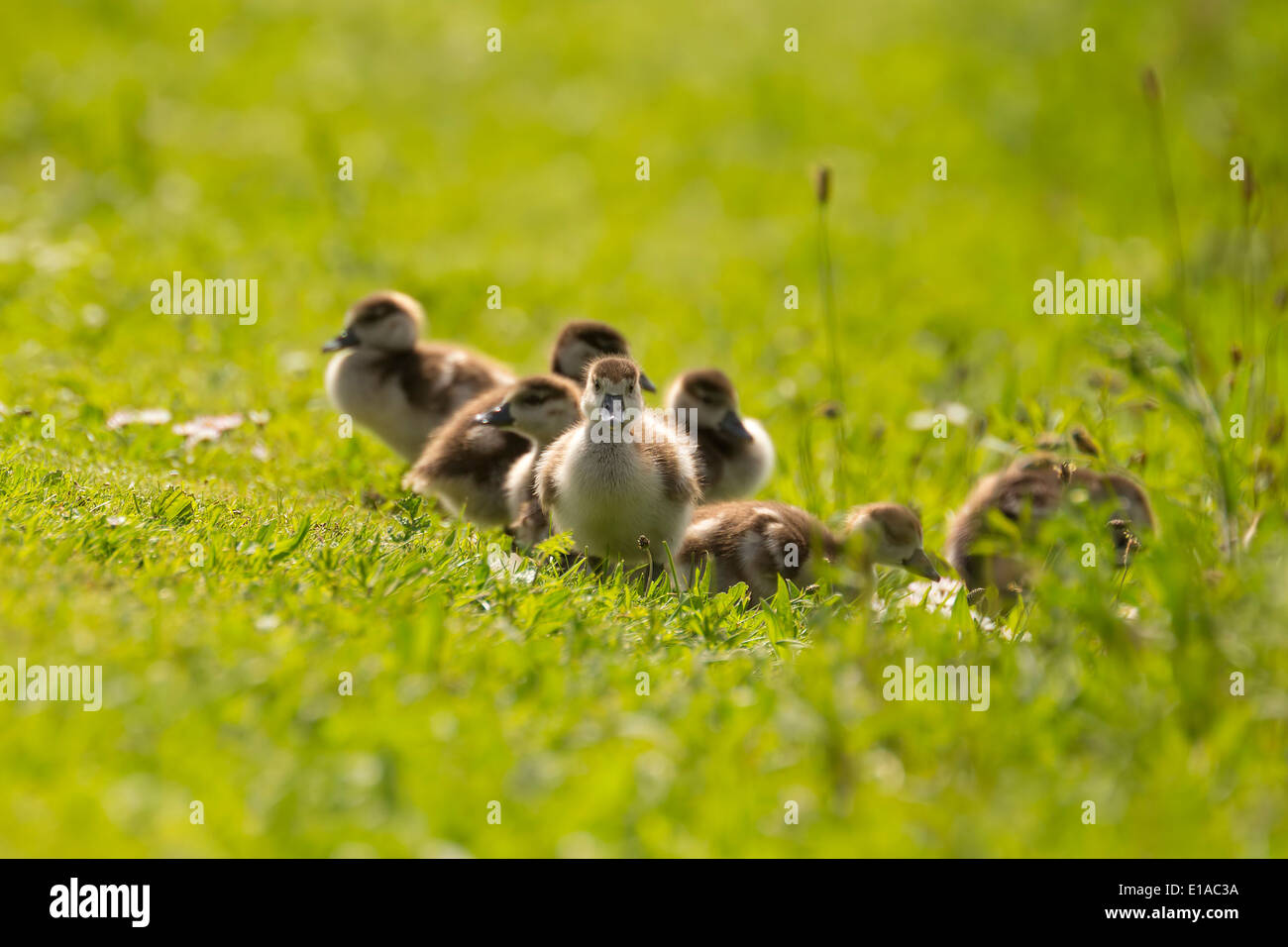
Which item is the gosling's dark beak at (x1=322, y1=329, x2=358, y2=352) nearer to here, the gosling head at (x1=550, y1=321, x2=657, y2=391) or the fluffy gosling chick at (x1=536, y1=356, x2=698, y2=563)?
the gosling head at (x1=550, y1=321, x2=657, y2=391)

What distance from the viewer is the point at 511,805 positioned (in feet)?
12.8

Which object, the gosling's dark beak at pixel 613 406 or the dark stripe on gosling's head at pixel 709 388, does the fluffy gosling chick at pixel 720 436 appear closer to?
the dark stripe on gosling's head at pixel 709 388

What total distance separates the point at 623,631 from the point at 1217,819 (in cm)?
223

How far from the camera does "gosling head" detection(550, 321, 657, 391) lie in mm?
7867

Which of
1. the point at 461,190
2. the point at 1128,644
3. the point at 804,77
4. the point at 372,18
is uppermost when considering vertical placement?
the point at 372,18

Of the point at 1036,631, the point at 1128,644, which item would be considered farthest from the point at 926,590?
the point at 1128,644

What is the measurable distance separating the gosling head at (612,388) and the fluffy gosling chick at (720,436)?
1190mm

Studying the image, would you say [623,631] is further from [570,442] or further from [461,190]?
[461,190]

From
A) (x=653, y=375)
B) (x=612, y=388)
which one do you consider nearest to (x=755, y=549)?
(x=612, y=388)

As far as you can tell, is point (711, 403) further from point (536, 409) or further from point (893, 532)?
point (893, 532)

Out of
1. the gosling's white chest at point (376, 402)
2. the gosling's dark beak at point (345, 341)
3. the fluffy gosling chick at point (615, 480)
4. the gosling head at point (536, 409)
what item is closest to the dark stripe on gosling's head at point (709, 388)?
the gosling head at point (536, 409)

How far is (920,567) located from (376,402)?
3.46 meters

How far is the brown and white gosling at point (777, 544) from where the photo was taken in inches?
253

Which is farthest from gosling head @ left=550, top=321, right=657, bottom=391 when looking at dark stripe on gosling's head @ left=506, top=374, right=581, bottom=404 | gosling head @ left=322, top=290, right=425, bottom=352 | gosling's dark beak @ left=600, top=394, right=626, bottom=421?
gosling's dark beak @ left=600, top=394, right=626, bottom=421
